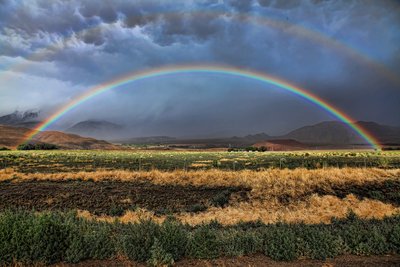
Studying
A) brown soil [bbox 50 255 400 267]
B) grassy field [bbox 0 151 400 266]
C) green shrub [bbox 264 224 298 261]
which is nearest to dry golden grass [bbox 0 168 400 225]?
grassy field [bbox 0 151 400 266]

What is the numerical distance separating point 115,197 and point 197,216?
831 cm

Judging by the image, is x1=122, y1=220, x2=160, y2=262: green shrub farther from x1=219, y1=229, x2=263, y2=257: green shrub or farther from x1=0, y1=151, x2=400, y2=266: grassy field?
x1=219, y1=229, x2=263, y2=257: green shrub

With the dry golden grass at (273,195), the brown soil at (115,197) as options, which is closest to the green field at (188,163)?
the dry golden grass at (273,195)

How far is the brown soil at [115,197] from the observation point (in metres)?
21.8

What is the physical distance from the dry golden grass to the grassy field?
0.24 ft

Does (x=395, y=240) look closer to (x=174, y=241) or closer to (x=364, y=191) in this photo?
(x=174, y=241)

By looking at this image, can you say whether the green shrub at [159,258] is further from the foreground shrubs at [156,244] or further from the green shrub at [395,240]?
the green shrub at [395,240]

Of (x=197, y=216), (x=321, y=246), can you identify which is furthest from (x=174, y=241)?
(x=197, y=216)

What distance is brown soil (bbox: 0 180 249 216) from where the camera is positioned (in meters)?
21.8

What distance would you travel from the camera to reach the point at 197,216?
18.5m

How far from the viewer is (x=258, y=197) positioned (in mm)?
24188

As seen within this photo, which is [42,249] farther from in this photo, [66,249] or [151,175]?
[151,175]

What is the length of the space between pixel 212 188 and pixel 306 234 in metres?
19.0

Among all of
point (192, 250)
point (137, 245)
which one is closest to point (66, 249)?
point (137, 245)
